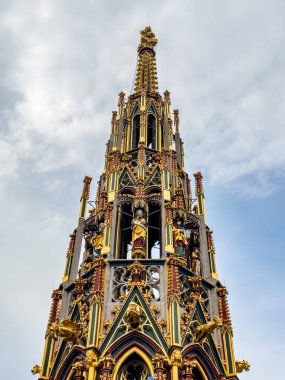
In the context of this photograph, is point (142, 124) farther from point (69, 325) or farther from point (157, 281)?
point (69, 325)

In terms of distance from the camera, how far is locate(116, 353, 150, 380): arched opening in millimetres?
21031

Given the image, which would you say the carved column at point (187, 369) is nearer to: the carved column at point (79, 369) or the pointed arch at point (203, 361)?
the pointed arch at point (203, 361)

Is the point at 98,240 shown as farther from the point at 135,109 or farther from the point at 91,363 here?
the point at 135,109

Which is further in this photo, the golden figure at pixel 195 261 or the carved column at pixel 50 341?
the golden figure at pixel 195 261

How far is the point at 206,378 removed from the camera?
73.0 feet

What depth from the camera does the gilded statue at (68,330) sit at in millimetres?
22516

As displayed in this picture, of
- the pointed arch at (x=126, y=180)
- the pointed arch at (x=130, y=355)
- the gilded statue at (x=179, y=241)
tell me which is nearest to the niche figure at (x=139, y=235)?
the gilded statue at (x=179, y=241)

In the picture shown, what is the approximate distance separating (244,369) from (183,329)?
345 cm

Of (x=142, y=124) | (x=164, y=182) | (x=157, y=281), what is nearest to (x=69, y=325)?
(x=157, y=281)

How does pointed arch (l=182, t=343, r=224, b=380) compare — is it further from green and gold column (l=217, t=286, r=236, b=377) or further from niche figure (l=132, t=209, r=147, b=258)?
niche figure (l=132, t=209, r=147, b=258)

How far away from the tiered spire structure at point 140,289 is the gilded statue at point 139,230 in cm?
6

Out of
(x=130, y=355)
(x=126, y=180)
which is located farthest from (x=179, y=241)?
(x=130, y=355)

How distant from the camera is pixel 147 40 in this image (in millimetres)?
44594

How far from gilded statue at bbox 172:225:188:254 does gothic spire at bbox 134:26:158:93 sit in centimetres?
1379
